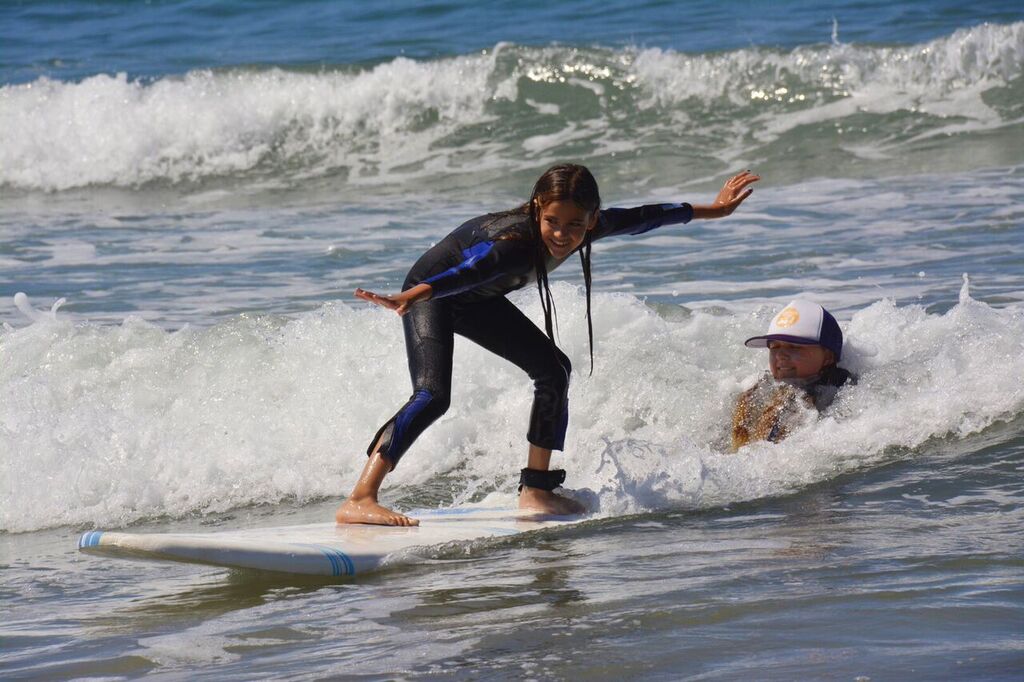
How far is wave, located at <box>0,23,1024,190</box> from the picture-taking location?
15.0m

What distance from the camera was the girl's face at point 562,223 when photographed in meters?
4.97

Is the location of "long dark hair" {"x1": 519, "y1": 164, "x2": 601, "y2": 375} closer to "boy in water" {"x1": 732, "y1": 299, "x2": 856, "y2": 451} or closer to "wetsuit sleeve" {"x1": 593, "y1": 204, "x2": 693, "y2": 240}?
"wetsuit sleeve" {"x1": 593, "y1": 204, "x2": 693, "y2": 240}

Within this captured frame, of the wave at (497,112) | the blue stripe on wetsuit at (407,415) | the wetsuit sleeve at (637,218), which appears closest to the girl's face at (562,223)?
the wetsuit sleeve at (637,218)

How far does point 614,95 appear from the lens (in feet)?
53.8

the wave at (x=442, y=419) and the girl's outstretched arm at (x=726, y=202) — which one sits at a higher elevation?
the girl's outstretched arm at (x=726, y=202)

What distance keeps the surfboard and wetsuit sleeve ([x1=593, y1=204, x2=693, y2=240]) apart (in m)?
1.14

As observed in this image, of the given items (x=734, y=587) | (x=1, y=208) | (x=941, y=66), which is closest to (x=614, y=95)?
(x=941, y=66)

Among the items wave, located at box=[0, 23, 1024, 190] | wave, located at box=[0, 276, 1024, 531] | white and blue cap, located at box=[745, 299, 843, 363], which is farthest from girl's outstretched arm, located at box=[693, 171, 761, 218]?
wave, located at box=[0, 23, 1024, 190]

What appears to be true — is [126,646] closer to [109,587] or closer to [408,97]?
[109,587]

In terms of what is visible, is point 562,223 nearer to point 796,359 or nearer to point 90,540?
point 796,359

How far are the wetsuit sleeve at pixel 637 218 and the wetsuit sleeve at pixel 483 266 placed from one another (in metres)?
0.44

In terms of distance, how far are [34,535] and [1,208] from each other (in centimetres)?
932

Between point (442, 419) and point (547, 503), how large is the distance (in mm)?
1709

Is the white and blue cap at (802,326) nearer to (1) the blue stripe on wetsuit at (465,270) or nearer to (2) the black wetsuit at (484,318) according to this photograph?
(2) the black wetsuit at (484,318)
